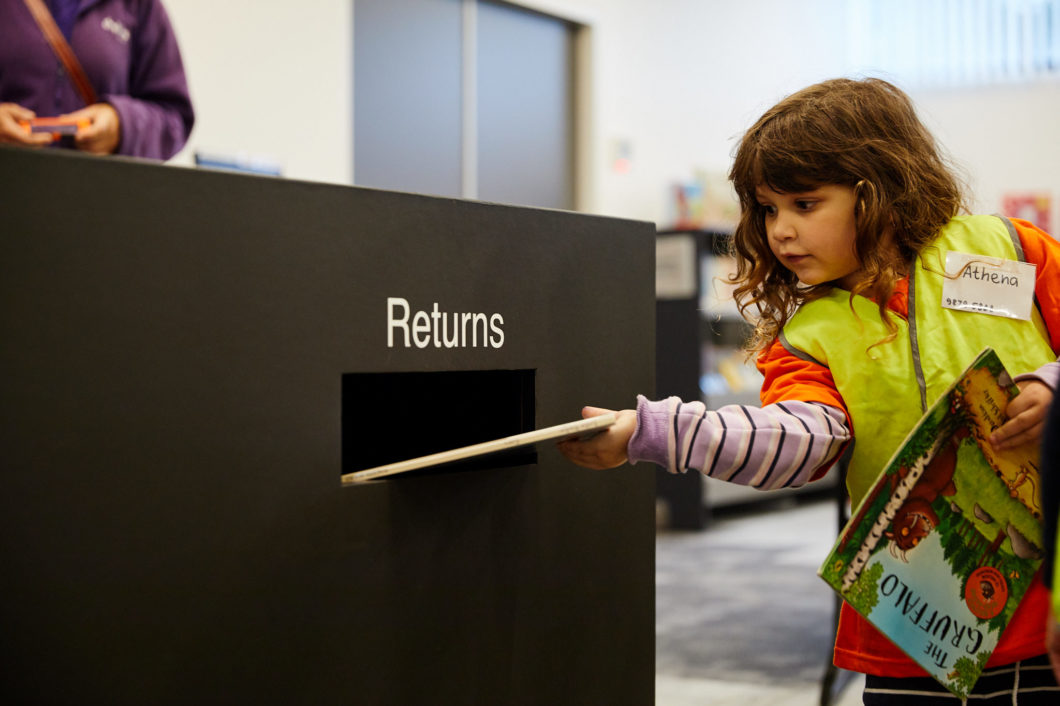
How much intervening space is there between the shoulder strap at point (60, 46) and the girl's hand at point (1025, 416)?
52.2 inches

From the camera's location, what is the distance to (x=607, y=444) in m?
0.93

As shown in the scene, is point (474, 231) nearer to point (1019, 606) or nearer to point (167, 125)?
point (1019, 606)

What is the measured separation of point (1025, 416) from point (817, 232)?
10.7 inches

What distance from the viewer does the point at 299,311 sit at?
2.78 feet

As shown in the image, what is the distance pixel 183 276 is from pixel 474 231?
11.2 inches

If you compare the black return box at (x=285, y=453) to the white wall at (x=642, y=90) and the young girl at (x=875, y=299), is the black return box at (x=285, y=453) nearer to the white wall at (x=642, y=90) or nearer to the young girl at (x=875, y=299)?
the young girl at (x=875, y=299)

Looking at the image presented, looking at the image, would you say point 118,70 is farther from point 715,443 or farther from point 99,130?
point 715,443

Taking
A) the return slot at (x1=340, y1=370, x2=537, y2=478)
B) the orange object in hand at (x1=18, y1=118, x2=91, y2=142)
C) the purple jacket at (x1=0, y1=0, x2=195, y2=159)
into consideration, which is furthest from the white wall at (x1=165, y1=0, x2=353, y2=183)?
the return slot at (x1=340, y1=370, x2=537, y2=478)

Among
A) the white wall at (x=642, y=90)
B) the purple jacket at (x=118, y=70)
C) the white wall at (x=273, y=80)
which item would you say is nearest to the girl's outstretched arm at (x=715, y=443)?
the purple jacket at (x=118, y=70)

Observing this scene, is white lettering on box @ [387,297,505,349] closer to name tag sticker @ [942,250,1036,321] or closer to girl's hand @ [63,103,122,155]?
name tag sticker @ [942,250,1036,321]

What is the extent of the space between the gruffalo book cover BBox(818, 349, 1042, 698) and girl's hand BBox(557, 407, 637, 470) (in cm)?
21

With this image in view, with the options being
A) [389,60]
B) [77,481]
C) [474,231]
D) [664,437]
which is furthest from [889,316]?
[389,60]

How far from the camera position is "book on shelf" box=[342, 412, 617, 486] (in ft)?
2.71

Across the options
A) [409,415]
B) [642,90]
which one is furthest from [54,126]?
[642,90]
